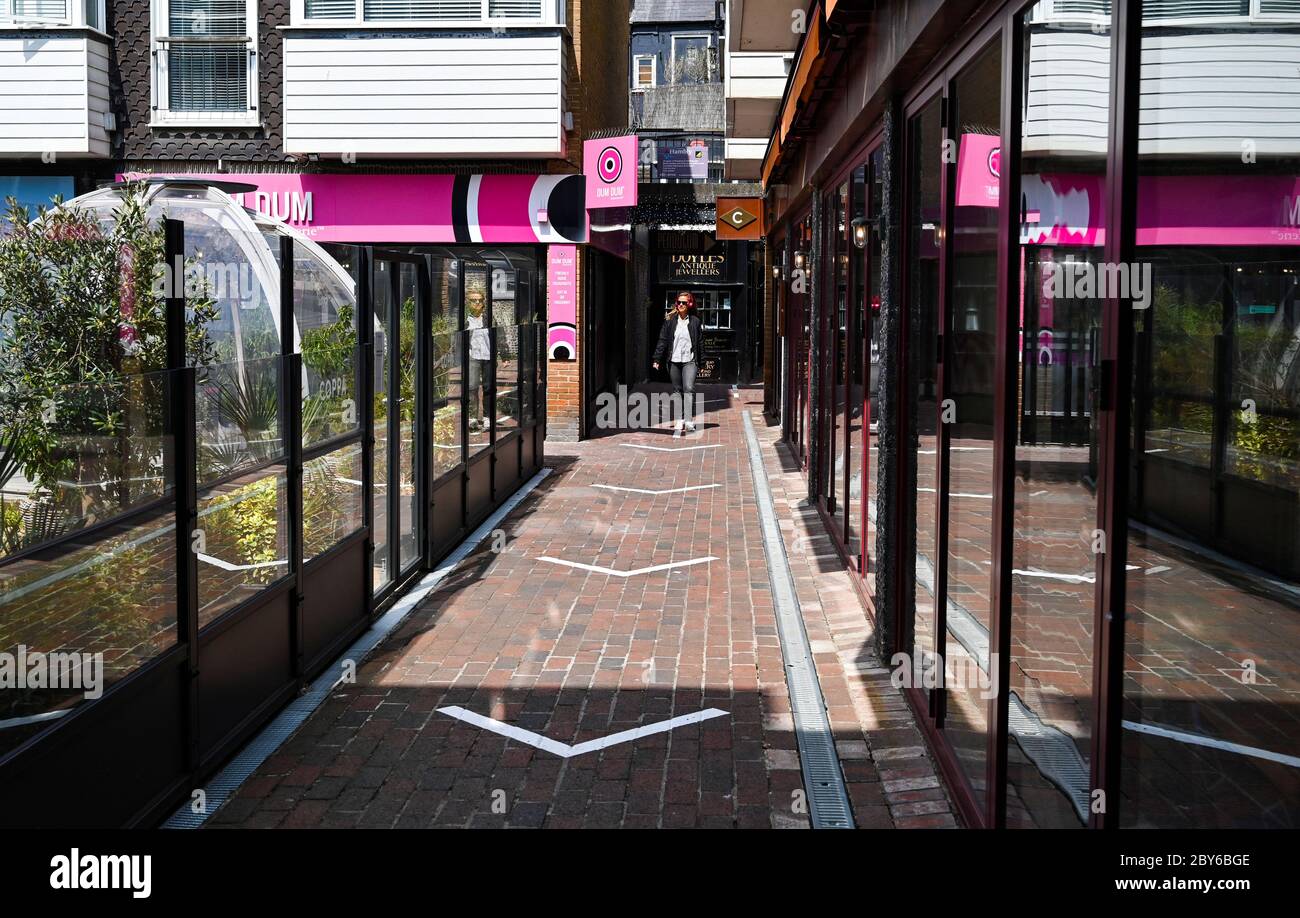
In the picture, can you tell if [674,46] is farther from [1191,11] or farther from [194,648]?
[1191,11]

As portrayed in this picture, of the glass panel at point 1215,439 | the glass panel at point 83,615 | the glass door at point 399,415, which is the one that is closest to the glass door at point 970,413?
the glass panel at point 1215,439

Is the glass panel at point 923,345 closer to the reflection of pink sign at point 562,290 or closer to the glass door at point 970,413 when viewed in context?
the glass door at point 970,413

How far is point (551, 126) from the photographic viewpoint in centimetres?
1644

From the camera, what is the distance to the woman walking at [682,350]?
62.7ft

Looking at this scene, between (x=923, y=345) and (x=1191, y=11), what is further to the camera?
(x=923, y=345)

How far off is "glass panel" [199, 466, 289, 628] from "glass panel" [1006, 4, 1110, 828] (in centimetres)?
308

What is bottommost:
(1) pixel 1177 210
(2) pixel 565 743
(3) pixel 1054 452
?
(2) pixel 565 743

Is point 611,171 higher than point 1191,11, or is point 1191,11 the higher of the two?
point 611,171

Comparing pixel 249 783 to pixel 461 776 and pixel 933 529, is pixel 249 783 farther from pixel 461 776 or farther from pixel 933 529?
pixel 933 529

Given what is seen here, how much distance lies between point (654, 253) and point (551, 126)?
42.1 ft

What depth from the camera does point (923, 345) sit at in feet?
19.9

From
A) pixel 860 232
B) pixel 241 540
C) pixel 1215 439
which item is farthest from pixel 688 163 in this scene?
pixel 1215 439

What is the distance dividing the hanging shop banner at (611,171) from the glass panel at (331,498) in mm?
9840

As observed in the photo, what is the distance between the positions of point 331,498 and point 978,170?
153 inches
